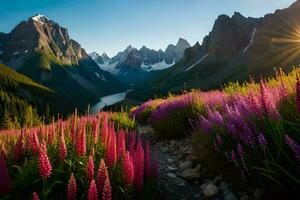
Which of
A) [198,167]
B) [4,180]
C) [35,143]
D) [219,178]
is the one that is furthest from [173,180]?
[4,180]

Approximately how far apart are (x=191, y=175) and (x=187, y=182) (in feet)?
0.55

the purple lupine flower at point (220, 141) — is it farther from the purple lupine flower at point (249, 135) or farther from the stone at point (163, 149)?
the stone at point (163, 149)

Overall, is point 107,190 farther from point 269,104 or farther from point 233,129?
point 233,129

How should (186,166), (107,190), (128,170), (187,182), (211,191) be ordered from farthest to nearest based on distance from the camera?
(186,166), (187,182), (211,191), (128,170), (107,190)

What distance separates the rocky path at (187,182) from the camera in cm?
629

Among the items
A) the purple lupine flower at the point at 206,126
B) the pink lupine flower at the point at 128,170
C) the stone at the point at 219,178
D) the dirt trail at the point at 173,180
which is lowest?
the dirt trail at the point at 173,180

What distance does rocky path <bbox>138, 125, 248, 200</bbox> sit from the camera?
6.29m

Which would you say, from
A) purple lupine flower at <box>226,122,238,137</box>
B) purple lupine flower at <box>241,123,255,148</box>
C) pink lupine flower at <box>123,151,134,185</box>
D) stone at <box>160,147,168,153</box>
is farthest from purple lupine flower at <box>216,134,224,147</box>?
stone at <box>160,147,168,153</box>

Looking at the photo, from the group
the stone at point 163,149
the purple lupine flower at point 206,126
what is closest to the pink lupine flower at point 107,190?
the purple lupine flower at point 206,126

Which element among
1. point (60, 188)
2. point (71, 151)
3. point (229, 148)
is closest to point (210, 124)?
point (229, 148)

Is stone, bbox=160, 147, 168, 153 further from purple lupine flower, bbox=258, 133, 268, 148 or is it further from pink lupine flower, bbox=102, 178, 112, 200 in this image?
pink lupine flower, bbox=102, 178, 112, 200

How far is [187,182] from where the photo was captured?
7.36 meters

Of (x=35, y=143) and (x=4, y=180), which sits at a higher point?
(x=35, y=143)

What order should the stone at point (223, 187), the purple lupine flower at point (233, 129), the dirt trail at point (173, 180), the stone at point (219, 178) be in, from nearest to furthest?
the purple lupine flower at point (233, 129) < the stone at point (223, 187) < the dirt trail at point (173, 180) < the stone at point (219, 178)
